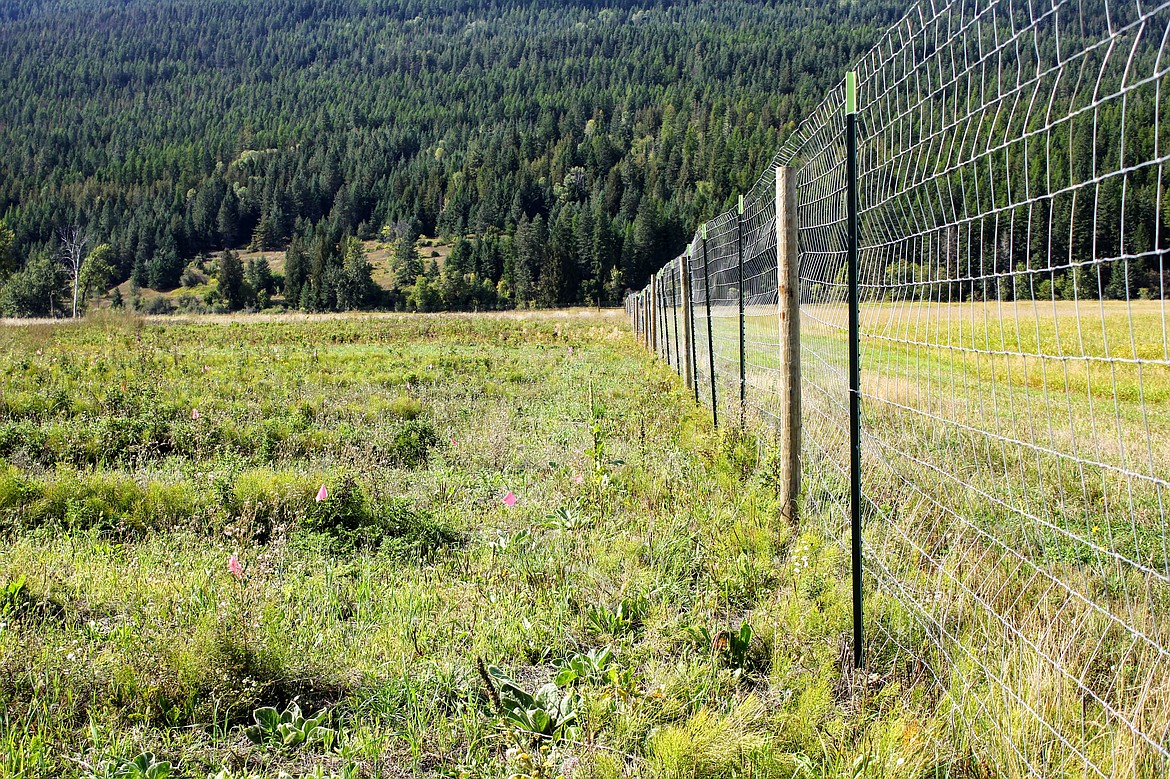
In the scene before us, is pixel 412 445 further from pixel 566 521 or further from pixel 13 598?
pixel 13 598

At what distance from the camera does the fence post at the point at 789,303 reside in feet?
12.9

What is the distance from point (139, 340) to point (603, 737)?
79.5 ft

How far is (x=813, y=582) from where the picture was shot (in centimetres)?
337

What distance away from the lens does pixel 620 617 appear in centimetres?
323

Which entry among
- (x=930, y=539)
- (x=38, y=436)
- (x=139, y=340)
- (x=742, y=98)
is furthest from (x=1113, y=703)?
(x=742, y=98)

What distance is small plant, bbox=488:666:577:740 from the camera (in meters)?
2.47

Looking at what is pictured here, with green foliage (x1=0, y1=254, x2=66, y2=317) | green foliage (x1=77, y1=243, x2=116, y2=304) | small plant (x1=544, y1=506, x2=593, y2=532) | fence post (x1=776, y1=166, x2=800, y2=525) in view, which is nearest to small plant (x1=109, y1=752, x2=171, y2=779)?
small plant (x1=544, y1=506, x2=593, y2=532)

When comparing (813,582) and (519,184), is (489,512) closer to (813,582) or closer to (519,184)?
(813,582)

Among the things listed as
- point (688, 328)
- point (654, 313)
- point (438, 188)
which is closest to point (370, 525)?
point (688, 328)

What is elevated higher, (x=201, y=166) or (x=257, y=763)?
(x=201, y=166)

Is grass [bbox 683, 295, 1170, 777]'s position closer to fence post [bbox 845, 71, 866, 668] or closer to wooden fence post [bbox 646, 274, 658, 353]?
fence post [bbox 845, 71, 866, 668]

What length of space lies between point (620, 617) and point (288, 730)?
132 centimetres

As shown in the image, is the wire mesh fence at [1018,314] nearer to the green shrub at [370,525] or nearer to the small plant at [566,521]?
the small plant at [566,521]

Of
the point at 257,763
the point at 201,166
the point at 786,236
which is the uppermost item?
the point at 201,166
